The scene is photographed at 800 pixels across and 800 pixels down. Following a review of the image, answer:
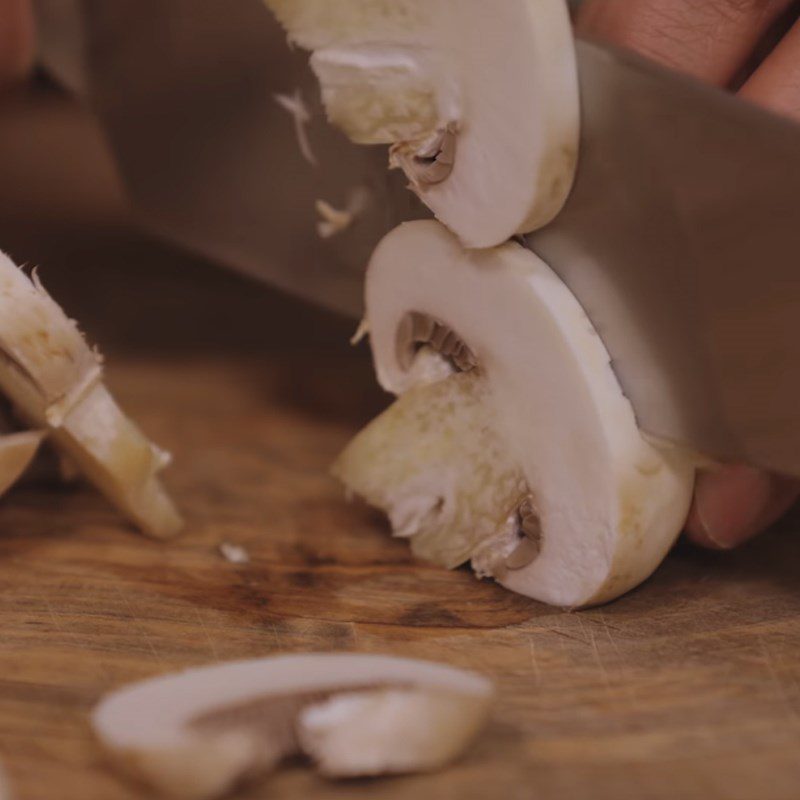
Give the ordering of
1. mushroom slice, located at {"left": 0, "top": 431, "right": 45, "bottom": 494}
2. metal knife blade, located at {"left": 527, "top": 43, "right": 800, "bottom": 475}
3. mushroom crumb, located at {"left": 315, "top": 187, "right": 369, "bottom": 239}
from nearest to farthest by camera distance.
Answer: metal knife blade, located at {"left": 527, "top": 43, "right": 800, "bottom": 475} < mushroom slice, located at {"left": 0, "top": 431, "right": 45, "bottom": 494} < mushroom crumb, located at {"left": 315, "top": 187, "right": 369, "bottom": 239}

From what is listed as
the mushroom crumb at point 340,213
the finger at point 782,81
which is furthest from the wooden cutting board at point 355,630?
the finger at point 782,81

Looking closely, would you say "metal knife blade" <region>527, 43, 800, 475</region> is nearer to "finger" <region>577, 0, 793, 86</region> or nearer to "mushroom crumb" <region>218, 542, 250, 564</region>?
"finger" <region>577, 0, 793, 86</region>

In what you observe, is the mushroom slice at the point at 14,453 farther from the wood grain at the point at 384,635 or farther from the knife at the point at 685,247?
the knife at the point at 685,247

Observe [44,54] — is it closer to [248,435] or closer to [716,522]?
[248,435]

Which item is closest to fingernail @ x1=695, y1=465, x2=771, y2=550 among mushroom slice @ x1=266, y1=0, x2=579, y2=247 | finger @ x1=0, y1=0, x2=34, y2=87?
mushroom slice @ x1=266, y1=0, x2=579, y2=247

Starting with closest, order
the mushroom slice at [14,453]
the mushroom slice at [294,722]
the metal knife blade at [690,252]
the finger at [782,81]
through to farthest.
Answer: the mushroom slice at [294,722], the metal knife blade at [690,252], the finger at [782,81], the mushroom slice at [14,453]
